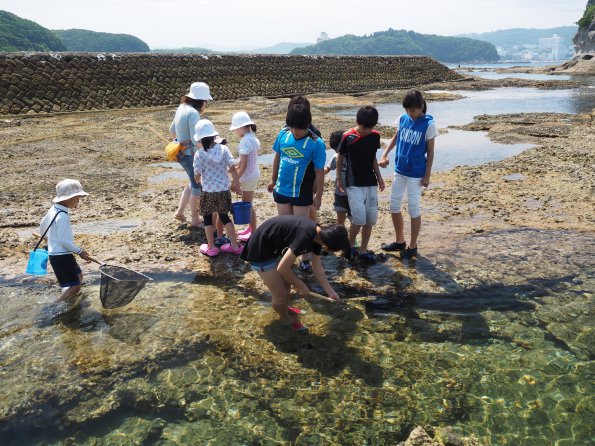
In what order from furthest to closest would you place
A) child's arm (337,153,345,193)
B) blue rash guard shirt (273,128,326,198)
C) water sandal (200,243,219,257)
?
water sandal (200,243,219,257), child's arm (337,153,345,193), blue rash guard shirt (273,128,326,198)

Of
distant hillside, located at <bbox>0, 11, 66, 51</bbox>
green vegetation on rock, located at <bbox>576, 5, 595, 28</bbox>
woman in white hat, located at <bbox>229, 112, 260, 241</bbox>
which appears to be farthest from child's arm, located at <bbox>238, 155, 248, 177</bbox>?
distant hillside, located at <bbox>0, 11, 66, 51</bbox>

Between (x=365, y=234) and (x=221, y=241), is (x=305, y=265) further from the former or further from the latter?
(x=221, y=241)

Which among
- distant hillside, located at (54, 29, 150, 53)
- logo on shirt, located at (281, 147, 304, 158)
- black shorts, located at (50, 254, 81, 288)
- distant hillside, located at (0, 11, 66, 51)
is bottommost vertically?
black shorts, located at (50, 254, 81, 288)

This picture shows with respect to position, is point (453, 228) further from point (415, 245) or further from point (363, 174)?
point (363, 174)

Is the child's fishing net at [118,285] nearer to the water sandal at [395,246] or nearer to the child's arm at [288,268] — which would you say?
the child's arm at [288,268]

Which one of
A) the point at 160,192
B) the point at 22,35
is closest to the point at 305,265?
the point at 160,192

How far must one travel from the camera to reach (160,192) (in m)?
8.37

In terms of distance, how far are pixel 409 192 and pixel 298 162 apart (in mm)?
1461

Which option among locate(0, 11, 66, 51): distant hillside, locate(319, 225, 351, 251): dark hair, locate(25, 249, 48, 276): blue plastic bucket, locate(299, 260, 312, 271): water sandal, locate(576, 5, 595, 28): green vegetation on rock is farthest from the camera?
locate(0, 11, 66, 51): distant hillside

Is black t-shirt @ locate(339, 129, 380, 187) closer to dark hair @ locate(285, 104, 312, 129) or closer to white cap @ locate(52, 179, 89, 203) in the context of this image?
dark hair @ locate(285, 104, 312, 129)

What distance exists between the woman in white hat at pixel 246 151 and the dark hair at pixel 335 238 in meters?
1.92

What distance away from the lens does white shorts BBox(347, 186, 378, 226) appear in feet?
16.2

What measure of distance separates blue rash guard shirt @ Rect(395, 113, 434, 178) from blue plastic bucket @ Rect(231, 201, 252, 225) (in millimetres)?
1791

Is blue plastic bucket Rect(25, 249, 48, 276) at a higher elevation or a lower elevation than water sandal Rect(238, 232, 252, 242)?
higher
